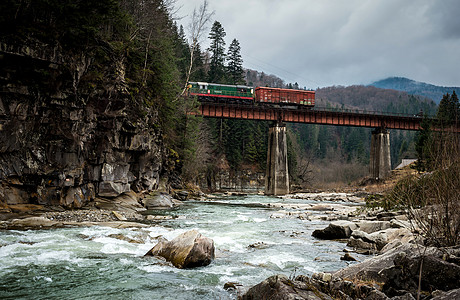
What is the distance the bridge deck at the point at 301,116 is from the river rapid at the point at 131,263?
3591 centimetres

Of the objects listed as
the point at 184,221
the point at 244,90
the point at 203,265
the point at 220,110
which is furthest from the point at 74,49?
the point at 244,90

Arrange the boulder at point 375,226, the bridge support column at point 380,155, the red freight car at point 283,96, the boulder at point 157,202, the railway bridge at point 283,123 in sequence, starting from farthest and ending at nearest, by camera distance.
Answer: the red freight car at point 283,96 → the bridge support column at point 380,155 → the railway bridge at point 283,123 → the boulder at point 157,202 → the boulder at point 375,226

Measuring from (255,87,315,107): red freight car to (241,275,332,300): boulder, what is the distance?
53001mm

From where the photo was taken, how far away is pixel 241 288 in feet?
24.0

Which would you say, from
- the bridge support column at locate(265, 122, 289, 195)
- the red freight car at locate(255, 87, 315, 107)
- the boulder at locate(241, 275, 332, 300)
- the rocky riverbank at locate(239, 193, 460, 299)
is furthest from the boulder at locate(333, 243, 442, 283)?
the red freight car at locate(255, 87, 315, 107)

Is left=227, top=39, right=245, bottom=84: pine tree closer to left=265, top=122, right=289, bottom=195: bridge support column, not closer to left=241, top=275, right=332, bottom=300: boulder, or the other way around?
left=265, top=122, right=289, bottom=195: bridge support column

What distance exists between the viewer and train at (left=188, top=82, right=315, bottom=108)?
56.9 metres

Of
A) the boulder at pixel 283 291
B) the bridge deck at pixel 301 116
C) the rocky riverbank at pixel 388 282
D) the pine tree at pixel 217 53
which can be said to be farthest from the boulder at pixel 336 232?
the pine tree at pixel 217 53

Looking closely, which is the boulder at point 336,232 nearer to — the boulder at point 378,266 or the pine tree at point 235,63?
the boulder at point 378,266

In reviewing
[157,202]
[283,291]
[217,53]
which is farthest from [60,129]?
[217,53]

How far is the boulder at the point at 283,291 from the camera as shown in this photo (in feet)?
17.2

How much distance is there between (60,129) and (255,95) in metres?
42.4

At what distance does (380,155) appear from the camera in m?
56.0

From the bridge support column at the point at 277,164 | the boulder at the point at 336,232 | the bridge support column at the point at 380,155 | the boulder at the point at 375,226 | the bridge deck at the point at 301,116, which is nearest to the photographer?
the boulder at the point at 375,226
